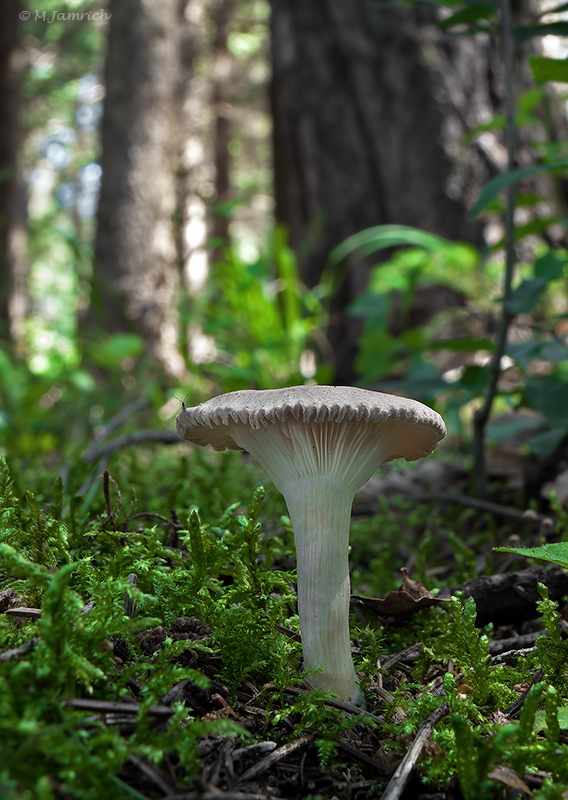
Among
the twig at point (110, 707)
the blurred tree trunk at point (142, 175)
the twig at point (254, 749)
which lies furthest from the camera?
the blurred tree trunk at point (142, 175)

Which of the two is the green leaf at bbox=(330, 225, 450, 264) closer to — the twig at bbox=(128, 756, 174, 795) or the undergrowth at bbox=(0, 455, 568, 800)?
the undergrowth at bbox=(0, 455, 568, 800)

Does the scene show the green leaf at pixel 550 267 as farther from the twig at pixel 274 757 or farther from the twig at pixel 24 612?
the twig at pixel 24 612

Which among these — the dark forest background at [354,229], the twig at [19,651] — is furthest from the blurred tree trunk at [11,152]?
the twig at [19,651]

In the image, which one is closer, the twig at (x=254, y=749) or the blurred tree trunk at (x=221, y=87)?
the twig at (x=254, y=749)

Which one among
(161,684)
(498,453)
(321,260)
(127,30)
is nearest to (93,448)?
(161,684)

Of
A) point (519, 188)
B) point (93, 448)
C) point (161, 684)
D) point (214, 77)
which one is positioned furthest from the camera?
point (214, 77)

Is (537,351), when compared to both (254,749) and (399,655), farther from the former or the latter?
(254,749)

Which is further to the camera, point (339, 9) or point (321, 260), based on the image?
point (321, 260)

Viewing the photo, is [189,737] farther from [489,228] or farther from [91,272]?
[91,272]

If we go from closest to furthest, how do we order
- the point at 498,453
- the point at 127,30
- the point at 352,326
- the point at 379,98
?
the point at 498,453 < the point at 379,98 < the point at 352,326 < the point at 127,30
